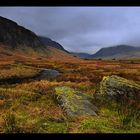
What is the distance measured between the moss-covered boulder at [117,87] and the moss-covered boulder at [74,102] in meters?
1.27

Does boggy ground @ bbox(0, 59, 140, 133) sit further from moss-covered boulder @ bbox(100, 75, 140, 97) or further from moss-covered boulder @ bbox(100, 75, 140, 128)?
moss-covered boulder @ bbox(100, 75, 140, 97)

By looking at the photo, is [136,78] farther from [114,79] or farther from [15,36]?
[15,36]

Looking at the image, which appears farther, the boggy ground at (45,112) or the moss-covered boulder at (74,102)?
the moss-covered boulder at (74,102)

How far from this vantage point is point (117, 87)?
67.5 ft

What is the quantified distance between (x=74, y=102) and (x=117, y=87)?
3337 mm

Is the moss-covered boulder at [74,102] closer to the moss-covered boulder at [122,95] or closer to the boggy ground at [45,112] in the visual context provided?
the boggy ground at [45,112]

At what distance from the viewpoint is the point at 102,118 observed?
17.8 m

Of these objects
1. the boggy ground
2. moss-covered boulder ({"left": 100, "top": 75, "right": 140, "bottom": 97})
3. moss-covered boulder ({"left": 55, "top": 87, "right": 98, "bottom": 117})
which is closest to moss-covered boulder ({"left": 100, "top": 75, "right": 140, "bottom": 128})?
moss-covered boulder ({"left": 100, "top": 75, "right": 140, "bottom": 97})

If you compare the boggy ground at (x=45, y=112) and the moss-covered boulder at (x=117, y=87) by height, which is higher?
the moss-covered boulder at (x=117, y=87)

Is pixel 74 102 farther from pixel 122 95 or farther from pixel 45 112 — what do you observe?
pixel 122 95

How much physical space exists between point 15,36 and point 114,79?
260 feet

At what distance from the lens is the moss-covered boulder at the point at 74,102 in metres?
17.8

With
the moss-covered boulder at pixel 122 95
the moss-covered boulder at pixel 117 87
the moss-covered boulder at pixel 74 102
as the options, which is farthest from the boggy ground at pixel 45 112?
the moss-covered boulder at pixel 117 87
